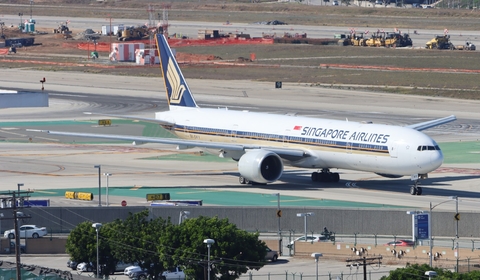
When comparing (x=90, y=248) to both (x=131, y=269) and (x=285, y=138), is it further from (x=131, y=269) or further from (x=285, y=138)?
(x=285, y=138)

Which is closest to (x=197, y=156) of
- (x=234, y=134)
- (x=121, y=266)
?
(x=234, y=134)

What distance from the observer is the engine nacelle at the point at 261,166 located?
7569cm

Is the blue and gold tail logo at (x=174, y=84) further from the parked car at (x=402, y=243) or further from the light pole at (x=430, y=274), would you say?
the light pole at (x=430, y=274)

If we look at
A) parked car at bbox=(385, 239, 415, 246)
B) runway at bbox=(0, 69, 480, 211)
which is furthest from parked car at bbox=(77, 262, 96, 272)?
runway at bbox=(0, 69, 480, 211)

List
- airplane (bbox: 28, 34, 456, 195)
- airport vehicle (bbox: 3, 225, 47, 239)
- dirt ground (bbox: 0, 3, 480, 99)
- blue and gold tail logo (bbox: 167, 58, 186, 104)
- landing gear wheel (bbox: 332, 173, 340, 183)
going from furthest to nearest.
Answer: dirt ground (bbox: 0, 3, 480, 99), blue and gold tail logo (bbox: 167, 58, 186, 104), landing gear wheel (bbox: 332, 173, 340, 183), airplane (bbox: 28, 34, 456, 195), airport vehicle (bbox: 3, 225, 47, 239)

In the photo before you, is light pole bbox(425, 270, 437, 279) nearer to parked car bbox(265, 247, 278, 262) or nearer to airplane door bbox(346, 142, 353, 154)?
parked car bbox(265, 247, 278, 262)

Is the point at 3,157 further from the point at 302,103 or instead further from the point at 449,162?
the point at 302,103

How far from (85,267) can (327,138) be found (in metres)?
24.5

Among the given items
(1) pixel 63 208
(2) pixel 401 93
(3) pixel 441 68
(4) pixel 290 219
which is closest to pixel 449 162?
(4) pixel 290 219

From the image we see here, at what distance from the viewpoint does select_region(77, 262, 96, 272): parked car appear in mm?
55625

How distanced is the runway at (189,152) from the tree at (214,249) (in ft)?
61.1

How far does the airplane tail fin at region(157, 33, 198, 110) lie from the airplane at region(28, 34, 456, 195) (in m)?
1.76

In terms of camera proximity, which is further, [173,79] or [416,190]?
[173,79]

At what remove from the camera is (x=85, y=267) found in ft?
184
